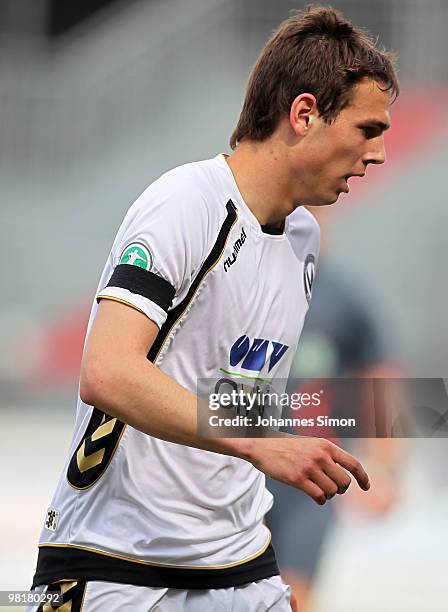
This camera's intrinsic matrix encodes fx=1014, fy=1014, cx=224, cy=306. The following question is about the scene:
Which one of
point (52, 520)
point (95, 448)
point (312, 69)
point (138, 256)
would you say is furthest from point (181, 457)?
point (312, 69)

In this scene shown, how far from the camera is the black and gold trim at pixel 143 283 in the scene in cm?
140

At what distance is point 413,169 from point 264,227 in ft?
14.5

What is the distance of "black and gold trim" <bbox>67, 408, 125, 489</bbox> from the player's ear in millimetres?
589

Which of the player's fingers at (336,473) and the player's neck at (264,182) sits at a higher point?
the player's neck at (264,182)

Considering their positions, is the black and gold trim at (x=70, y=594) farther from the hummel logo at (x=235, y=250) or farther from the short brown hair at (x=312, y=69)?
the short brown hair at (x=312, y=69)

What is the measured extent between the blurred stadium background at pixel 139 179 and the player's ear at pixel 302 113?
8.63ft

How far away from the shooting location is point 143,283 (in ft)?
4.61

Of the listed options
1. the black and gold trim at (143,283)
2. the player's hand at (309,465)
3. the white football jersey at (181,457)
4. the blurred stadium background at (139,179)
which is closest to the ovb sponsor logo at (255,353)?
the white football jersey at (181,457)

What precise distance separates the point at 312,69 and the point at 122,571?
898mm

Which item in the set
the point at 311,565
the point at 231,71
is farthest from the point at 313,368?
the point at 231,71

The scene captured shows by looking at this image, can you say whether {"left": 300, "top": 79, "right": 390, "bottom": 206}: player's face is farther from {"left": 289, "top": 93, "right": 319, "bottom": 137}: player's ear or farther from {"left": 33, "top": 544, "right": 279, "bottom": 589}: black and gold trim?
{"left": 33, "top": 544, "right": 279, "bottom": 589}: black and gold trim

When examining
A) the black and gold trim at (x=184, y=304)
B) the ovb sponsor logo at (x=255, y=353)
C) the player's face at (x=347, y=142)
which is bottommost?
the ovb sponsor logo at (x=255, y=353)

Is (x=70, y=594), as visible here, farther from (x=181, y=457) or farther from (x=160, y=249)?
(x=160, y=249)

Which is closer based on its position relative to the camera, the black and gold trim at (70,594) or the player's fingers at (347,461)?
the player's fingers at (347,461)
